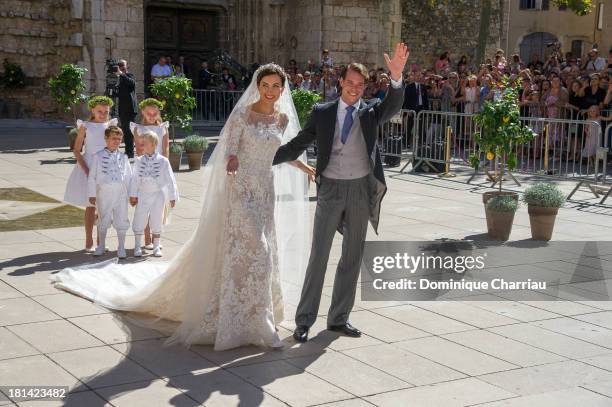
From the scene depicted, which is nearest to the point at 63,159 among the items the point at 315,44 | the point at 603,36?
the point at 315,44

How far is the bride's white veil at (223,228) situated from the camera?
6.46m

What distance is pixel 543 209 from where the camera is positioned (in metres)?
10.2

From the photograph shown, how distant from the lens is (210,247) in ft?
21.4

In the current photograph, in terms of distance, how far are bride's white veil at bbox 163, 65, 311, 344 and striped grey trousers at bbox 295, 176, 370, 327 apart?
35 cm

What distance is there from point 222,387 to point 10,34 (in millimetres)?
21073

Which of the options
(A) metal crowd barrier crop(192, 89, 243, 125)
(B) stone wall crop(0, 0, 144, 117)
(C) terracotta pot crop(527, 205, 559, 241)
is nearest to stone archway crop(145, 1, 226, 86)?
(A) metal crowd barrier crop(192, 89, 243, 125)

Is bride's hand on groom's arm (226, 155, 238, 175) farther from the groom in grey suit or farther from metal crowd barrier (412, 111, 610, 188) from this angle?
metal crowd barrier (412, 111, 610, 188)

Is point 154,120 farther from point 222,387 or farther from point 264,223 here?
point 222,387

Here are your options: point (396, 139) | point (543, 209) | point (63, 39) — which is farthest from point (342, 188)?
point (63, 39)

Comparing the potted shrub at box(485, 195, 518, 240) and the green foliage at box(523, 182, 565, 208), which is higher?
the green foliage at box(523, 182, 565, 208)

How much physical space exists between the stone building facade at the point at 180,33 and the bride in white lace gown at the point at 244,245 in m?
16.4

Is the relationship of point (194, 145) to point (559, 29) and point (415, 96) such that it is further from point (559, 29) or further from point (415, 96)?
point (559, 29)

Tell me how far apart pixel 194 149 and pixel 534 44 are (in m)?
27.0

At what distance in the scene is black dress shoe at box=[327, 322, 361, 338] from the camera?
6617 millimetres
